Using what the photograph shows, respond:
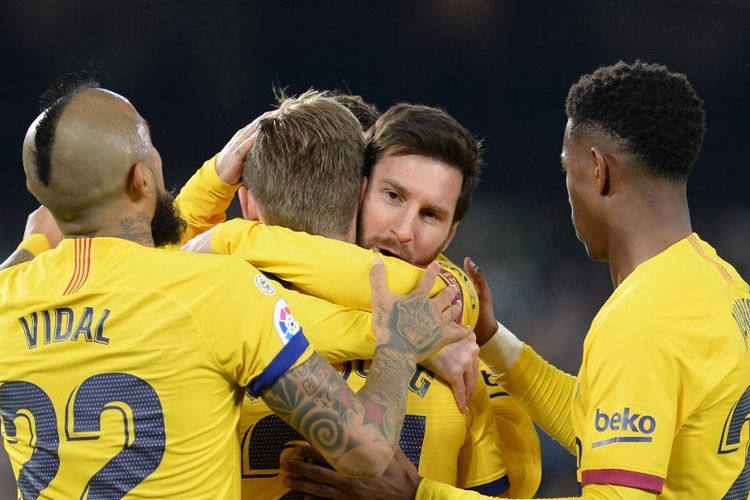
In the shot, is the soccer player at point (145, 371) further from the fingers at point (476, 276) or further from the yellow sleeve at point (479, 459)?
the fingers at point (476, 276)

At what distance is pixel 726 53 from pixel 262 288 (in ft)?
18.0

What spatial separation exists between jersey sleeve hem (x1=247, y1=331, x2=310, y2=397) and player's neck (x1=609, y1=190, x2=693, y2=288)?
0.78 m

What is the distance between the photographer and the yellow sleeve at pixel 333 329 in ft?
6.19

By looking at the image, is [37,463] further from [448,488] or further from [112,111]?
[448,488]

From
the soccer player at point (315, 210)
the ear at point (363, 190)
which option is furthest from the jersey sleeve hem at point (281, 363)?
the ear at point (363, 190)

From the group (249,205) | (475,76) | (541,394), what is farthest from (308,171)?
(475,76)

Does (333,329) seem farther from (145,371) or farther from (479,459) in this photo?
(479,459)

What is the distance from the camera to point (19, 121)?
5348 millimetres

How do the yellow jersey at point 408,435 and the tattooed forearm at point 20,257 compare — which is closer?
the yellow jersey at point 408,435

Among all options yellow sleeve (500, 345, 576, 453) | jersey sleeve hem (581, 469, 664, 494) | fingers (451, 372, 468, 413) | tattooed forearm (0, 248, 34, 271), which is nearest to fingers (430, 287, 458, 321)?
fingers (451, 372, 468, 413)

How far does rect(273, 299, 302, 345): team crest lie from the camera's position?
1701 millimetres

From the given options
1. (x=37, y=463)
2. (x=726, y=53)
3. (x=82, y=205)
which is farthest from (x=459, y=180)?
(x=726, y=53)

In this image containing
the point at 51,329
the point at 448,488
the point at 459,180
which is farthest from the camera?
the point at 459,180

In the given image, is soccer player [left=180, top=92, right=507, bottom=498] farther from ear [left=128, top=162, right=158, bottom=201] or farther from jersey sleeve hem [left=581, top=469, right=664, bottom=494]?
jersey sleeve hem [left=581, top=469, right=664, bottom=494]
